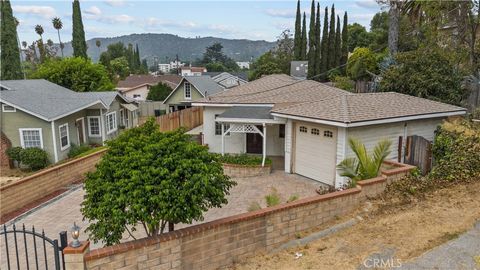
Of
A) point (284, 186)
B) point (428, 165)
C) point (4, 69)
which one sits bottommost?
point (284, 186)

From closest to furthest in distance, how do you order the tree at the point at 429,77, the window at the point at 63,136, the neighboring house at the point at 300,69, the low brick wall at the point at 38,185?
the low brick wall at the point at 38,185, the tree at the point at 429,77, the window at the point at 63,136, the neighboring house at the point at 300,69

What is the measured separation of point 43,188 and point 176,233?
8.55 metres

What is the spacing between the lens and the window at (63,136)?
61.8 ft

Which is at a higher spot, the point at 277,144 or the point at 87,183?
the point at 87,183

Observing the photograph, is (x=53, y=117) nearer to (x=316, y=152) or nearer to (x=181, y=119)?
(x=181, y=119)

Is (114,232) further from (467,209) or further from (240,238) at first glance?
(467,209)

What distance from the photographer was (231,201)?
1177cm

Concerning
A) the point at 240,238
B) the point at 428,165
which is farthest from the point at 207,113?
the point at 240,238

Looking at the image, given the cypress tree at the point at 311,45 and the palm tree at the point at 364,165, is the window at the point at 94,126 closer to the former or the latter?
the palm tree at the point at 364,165

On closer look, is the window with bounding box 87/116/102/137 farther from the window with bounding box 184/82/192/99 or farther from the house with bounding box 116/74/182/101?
the house with bounding box 116/74/182/101

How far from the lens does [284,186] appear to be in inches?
526

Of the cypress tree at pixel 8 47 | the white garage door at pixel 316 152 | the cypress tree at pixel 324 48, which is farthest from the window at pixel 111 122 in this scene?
the cypress tree at pixel 324 48

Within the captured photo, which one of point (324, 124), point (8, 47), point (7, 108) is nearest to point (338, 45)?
point (324, 124)

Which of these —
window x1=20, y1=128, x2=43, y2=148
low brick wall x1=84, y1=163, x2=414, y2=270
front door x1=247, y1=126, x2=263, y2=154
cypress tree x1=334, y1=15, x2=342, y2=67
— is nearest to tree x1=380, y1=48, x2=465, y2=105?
front door x1=247, y1=126, x2=263, y2=154
